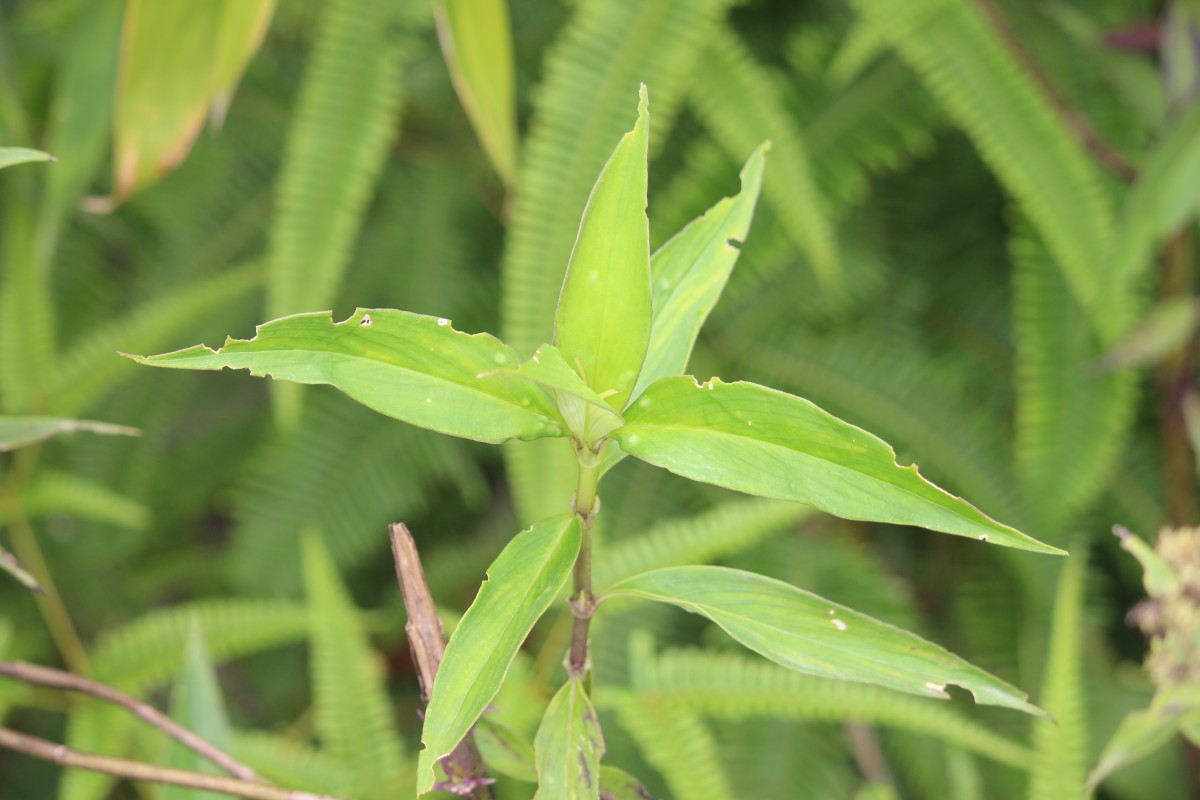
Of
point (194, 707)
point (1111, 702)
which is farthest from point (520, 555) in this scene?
point (1111, 702)

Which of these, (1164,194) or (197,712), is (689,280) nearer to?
(197,712)

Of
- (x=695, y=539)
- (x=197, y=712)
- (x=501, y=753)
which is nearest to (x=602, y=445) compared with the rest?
(x=501, y=753)

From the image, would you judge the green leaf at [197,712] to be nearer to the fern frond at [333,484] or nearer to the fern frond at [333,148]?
the fern frond at [333,148]

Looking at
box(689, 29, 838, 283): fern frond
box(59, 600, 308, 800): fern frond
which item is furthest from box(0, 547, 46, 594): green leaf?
box(689, 29, 838, 283): fern frond

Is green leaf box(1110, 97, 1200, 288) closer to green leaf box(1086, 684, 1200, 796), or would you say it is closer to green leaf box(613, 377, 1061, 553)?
green leaf box(1086, 684, 1200, 796)

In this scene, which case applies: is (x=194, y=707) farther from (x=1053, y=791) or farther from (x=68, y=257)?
(x=68, y=257)

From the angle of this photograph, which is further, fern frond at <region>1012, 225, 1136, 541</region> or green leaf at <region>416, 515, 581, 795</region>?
fern frond at <region>1012, 225, 1136, 541</region>
